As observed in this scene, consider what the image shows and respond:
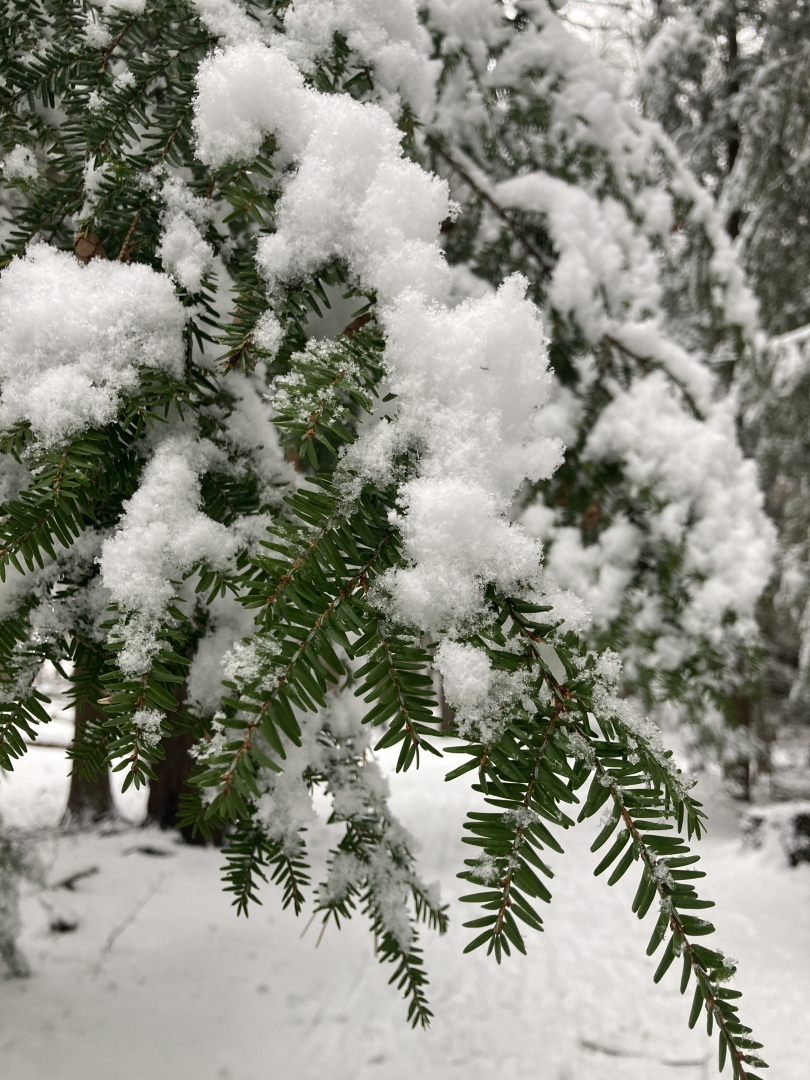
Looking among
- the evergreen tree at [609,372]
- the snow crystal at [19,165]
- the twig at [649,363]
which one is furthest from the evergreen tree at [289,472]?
the twig at [649,363]

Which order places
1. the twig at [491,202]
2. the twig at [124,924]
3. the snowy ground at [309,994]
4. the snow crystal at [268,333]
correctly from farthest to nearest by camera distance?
the twig at [124,924], the snowy ground at [309,994], the twig at [491,202], the snow crystal at [268,333]

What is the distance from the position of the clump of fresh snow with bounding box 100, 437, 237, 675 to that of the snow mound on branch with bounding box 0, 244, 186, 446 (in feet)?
0.24

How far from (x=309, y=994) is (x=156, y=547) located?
3.40 meters

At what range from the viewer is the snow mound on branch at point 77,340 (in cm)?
58

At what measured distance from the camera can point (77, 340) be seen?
2.01 ft

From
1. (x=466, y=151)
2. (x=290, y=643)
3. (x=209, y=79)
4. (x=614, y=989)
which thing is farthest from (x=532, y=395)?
(x=614, y=989)

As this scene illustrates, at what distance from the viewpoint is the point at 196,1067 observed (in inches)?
96.3

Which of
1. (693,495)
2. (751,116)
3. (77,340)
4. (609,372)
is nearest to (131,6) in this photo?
(77,340)

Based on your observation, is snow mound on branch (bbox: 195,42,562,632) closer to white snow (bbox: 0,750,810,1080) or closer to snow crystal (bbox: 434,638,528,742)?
snow crystal (bbox: 434,638,528,742)

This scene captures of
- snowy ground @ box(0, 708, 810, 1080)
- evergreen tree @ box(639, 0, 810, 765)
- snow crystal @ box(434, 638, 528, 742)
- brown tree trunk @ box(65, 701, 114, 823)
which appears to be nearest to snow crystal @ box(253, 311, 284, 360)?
snow crystal @ box(434, 638, 528, 742)

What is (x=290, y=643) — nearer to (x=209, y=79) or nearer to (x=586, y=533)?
(x=209, y=79)

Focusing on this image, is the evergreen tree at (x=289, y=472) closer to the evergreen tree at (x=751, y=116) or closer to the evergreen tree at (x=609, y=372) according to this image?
the evergreen tree at (x=609, y=372)

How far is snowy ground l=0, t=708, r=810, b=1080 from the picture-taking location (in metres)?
2.53

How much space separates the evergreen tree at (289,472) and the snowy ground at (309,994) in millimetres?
2274
